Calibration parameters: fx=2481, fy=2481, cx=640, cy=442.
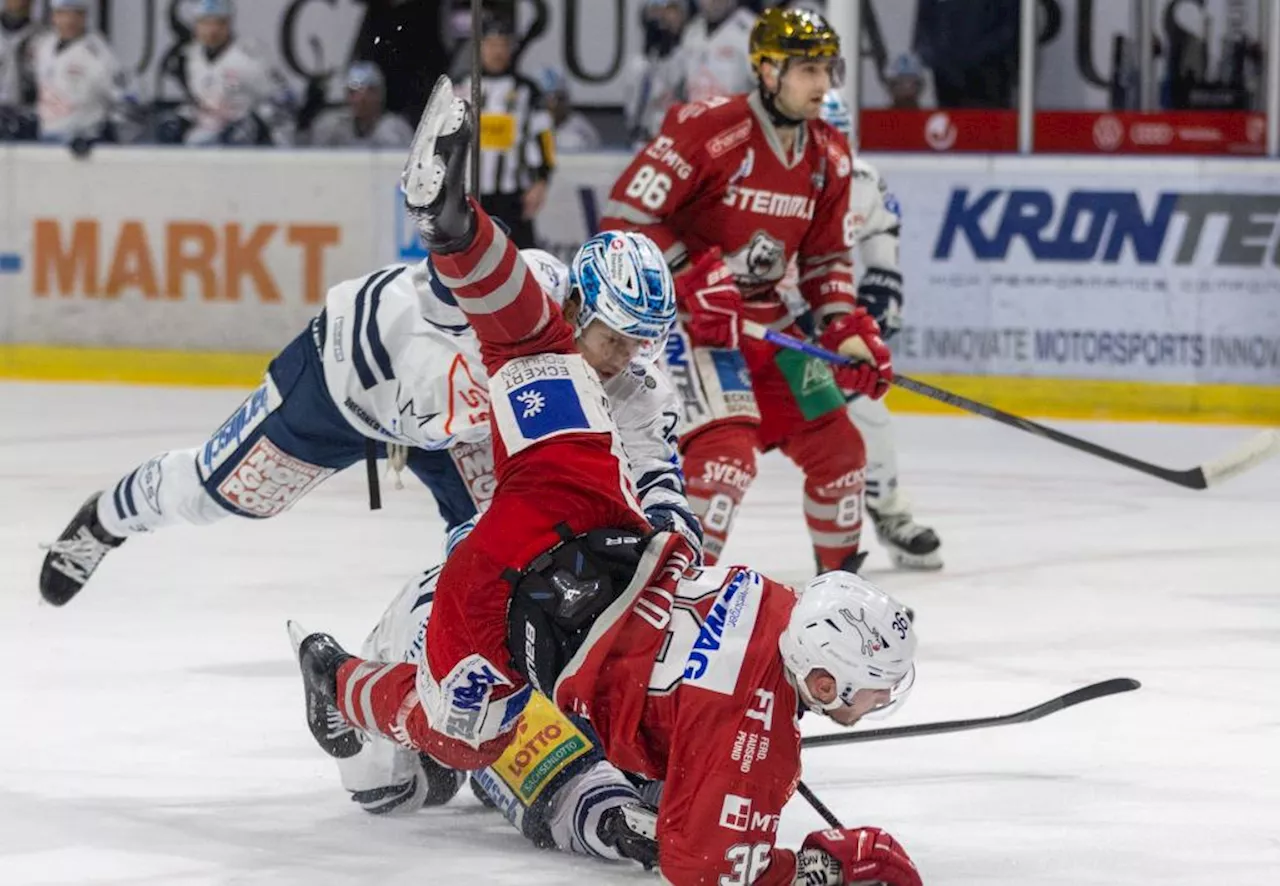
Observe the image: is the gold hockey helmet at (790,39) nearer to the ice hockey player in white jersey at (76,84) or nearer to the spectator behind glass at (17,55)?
the ice hockey player in white jersey at (76,84)

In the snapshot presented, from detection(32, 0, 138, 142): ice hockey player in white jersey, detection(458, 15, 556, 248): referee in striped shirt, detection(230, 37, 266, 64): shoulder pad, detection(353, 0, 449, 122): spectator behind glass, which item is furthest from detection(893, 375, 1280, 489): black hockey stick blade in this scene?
detection(230, 37, 266, 64): shoulder pad

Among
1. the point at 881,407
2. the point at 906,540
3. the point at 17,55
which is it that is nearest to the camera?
the point at 906,540

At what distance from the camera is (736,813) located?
3021 millimetres

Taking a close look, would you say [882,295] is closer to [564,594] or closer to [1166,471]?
[1166,471]

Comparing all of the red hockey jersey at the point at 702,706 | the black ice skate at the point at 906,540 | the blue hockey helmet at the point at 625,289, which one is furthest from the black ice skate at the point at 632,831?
the black ice skate at the point at 906,540

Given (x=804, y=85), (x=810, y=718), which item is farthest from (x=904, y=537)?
(x=810, y=718)

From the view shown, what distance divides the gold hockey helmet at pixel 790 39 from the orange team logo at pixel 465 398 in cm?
163

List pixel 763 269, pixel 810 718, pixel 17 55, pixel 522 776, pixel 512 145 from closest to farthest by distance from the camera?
pixel 522 776 < pixel 810 718 < pixel 763 269 < pixel 512 145 < pixel 17 55

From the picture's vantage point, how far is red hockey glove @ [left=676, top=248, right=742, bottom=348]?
5.24m

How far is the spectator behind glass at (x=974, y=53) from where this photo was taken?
1024cm

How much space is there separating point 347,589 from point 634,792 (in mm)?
2224

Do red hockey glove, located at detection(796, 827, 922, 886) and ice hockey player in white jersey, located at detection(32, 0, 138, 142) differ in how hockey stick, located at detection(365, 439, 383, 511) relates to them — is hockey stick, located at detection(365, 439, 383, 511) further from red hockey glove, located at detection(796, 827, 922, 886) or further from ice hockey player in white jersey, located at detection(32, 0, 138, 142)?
ice hockey player in white jersey, located at detection(32, 0, 138, 142)

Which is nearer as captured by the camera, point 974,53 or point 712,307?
point 712,307

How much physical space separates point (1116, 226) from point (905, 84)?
1924 mm
